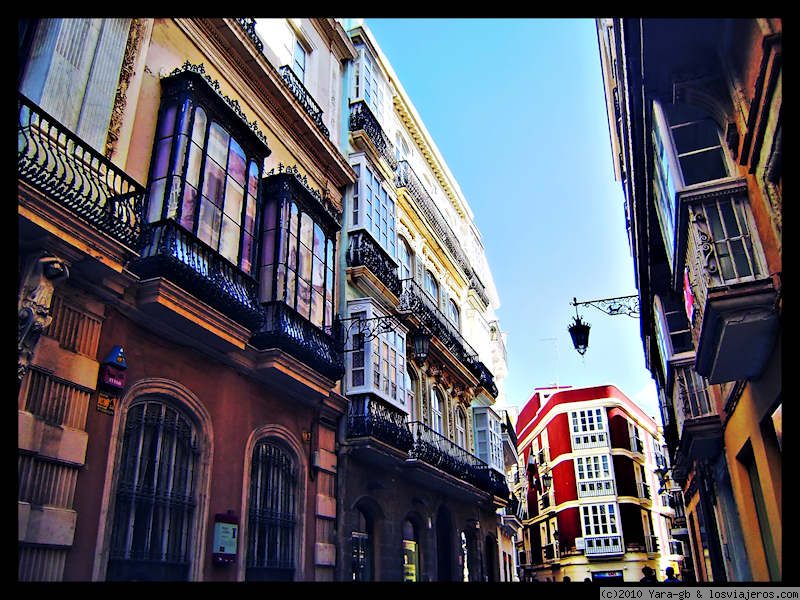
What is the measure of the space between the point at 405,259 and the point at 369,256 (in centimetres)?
424

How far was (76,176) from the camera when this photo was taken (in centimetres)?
708

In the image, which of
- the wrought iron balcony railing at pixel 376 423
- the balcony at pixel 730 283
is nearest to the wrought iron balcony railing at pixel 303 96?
the wrought iron balcony railing at pixel 376 423

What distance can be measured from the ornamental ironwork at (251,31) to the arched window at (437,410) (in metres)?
10.5

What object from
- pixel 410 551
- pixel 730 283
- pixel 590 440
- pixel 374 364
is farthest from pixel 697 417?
pixel 590 440

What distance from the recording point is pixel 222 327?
860cm

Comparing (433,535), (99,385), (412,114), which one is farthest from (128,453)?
(412,114)

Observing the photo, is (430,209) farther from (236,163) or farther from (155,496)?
(155,496)

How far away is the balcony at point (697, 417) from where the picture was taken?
1182cm

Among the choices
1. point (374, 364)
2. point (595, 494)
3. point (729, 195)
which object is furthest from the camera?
point (595, 494)

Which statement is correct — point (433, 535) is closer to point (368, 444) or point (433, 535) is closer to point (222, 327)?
point (368, 444)

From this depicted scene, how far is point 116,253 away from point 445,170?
18711 millimetres

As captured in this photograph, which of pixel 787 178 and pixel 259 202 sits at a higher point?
pixel 259 202

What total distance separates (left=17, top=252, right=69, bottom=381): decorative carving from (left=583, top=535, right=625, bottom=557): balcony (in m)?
39.8

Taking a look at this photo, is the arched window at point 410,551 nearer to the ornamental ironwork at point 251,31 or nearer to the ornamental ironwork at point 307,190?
the ornamental ironwork at point 307,190
